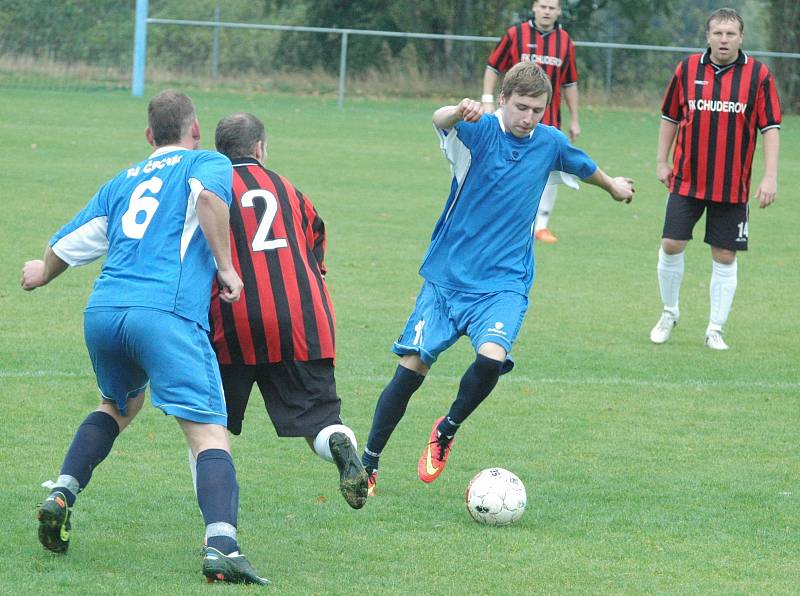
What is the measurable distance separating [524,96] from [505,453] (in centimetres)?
173

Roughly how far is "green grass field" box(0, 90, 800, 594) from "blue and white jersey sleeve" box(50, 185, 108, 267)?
102 centimetres

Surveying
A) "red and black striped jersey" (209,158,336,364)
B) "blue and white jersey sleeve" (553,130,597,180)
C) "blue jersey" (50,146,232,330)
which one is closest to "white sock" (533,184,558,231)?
"blue and white jersey sleeve" (553,130,597,180)

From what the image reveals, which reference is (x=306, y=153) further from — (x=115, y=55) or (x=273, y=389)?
(x=273, y=389)

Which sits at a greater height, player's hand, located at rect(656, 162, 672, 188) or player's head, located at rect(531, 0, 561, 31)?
player's head, located at rect(531, 0, 561, 31)

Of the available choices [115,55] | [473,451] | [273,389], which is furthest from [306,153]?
[273,389]

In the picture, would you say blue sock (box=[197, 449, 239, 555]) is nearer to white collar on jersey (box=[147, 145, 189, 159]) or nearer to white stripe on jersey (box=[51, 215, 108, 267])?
white stripe on jersey (box=[51, 215, 108, 267])

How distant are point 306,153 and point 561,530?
14.3 m

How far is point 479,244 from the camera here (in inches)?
223

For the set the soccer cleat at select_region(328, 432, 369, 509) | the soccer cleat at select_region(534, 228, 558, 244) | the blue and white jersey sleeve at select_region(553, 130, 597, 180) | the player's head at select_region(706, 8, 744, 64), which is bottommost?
the soccer cleat at select_region(534, 228, 558, 244)

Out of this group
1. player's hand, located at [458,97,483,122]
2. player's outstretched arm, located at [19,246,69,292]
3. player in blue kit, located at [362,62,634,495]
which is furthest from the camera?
player in blue kit, located at [362,62,634,495]

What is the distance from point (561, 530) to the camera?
508 centimetres

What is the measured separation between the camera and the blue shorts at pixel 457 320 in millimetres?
5492

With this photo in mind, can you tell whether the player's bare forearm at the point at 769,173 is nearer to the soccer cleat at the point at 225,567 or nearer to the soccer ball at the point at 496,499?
the soccer ball at the point at 496,499

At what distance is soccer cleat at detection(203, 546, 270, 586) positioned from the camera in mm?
4164
